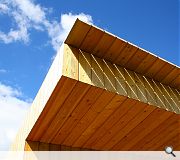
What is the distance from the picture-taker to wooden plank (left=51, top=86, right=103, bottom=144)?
344cm

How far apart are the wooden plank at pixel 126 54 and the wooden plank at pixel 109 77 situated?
0.45ft

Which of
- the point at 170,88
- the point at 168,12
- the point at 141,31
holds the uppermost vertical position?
the point at 168,12

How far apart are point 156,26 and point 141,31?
414mm

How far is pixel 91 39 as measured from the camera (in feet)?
11.6

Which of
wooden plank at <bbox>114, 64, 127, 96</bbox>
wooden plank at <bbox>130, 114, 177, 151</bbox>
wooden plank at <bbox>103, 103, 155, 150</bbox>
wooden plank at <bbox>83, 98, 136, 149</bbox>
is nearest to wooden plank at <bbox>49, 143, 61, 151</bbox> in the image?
wooden plank at <bbox>83, 98, 136, 149</bbox>

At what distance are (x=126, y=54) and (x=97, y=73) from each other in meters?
0.50

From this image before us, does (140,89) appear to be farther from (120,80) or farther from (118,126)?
(118,126)

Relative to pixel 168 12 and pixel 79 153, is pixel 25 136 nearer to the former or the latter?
pixel 79 153

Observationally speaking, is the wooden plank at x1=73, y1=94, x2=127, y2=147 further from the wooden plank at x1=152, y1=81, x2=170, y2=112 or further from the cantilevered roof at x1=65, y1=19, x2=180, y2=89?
the wooden plank at x1=152, y1=81, x2=170, y2=112

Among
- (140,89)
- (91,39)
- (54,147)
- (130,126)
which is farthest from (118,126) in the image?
(91,39)

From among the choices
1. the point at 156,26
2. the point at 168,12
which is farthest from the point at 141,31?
the point at 168,12

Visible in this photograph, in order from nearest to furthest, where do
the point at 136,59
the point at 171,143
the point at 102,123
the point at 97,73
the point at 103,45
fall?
the point at 97,73 → the point at 103,45 → the point at 136,59 → the point at 102,123 → the point at 171,143

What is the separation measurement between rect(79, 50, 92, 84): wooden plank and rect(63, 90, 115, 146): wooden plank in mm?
247

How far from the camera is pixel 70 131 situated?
13.4 feet
